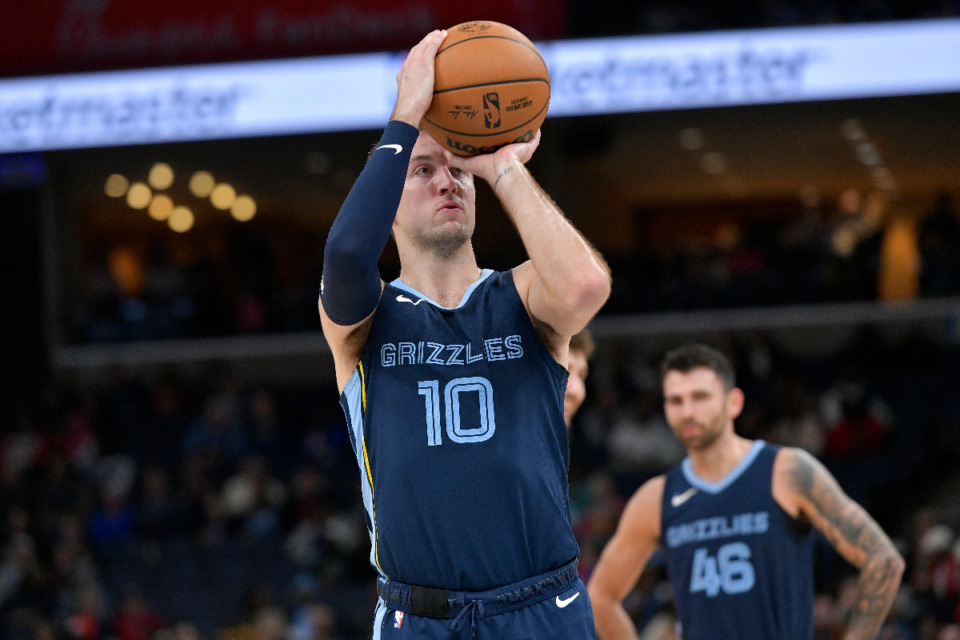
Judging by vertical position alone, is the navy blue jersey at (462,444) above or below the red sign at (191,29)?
below

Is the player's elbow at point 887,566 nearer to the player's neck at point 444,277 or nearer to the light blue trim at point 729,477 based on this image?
the light blue trim at point 729,477

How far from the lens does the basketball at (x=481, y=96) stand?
9.94 ft

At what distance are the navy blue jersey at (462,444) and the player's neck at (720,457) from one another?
86.9 inches

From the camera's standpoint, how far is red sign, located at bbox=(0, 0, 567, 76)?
12836mm

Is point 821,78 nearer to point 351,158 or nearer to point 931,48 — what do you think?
point 931,48

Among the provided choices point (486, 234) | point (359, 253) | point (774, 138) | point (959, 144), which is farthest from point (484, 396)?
point (486, 234)

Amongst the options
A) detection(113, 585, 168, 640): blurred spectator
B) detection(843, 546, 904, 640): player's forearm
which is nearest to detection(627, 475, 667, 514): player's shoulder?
detection(843, 546, 904, 640): player's forearm

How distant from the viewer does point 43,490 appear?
47.4 ft

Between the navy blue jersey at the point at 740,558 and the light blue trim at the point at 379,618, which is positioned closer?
the light blue trim at the point at 379,618

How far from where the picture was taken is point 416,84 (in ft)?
9.86

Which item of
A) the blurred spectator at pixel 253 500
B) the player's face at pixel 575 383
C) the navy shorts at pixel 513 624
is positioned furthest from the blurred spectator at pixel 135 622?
the navy shorts at pixel 513 624

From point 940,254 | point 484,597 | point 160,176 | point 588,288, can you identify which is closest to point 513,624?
point 484,597

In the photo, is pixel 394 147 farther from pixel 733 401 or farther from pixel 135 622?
pixel 135 622

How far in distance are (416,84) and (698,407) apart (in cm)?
255
